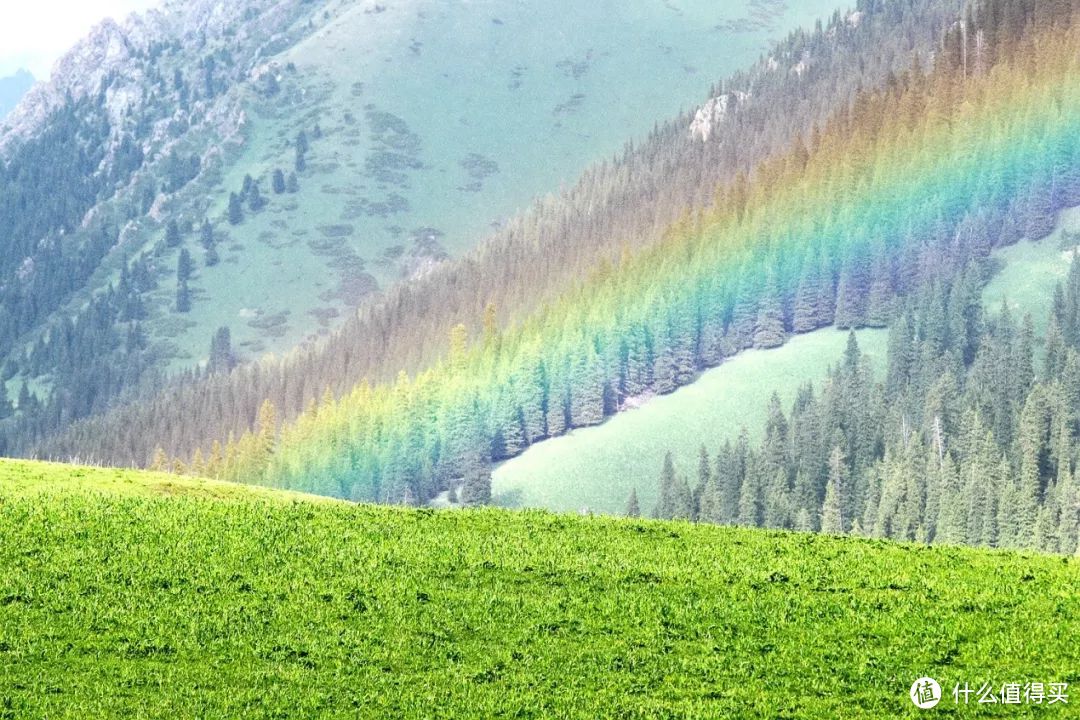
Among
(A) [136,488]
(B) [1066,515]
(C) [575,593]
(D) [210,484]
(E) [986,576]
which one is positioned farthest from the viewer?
(B) [1066,515]

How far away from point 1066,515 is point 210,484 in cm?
13928

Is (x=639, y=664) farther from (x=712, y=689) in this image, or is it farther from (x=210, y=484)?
(x=210, y=484)

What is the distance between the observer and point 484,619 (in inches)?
1724

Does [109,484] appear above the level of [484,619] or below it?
above

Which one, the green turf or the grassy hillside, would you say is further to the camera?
the green turf

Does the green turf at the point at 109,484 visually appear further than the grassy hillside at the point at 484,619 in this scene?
Yes

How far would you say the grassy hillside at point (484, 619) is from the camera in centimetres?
3756

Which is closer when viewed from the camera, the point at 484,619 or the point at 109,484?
the point at 484,619

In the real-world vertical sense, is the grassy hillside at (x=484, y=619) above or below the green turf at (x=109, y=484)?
below

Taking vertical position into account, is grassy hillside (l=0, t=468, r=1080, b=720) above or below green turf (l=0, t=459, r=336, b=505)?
below

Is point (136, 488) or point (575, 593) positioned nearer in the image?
point (575, 593)

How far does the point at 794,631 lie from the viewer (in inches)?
1693

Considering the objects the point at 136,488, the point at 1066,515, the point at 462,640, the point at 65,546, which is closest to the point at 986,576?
the point at 462,640

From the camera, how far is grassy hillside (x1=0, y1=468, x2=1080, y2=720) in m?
37.6
